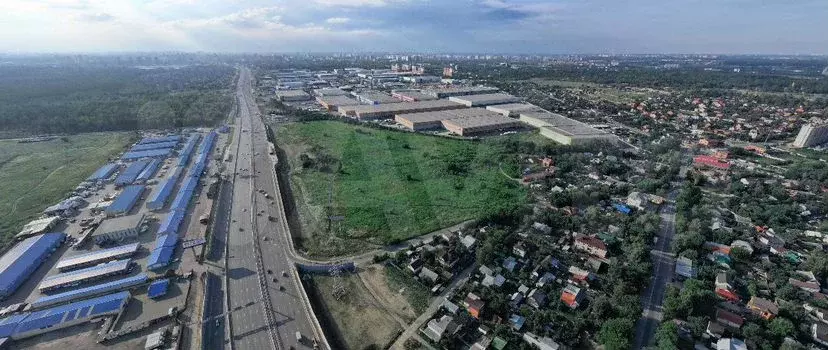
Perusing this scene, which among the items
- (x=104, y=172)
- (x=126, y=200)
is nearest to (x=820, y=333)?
(x=126, y=200)

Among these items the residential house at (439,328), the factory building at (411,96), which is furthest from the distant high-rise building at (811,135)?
the residential house at (439,328)

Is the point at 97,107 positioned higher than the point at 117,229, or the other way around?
the point at 97,107

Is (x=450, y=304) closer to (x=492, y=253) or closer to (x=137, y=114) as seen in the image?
(x=492, y=253)

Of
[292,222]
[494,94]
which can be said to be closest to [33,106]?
[292,222]

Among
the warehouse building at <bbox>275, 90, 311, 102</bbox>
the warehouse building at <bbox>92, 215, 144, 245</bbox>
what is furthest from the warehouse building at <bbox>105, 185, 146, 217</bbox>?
the warehouse building at <bbox>275, 90, 311, 102</bbox>

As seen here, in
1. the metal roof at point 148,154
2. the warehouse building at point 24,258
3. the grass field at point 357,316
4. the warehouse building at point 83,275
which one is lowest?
the grass field at point 357,316

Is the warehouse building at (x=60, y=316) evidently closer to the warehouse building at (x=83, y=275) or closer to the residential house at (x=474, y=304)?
the warehouse building at (x=83, y=275)

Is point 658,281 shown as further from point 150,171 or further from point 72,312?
point 150,171
